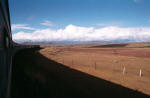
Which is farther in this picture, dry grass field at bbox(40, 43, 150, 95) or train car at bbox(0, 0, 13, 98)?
dry grass field at bbox(40, 43, 150, 95)

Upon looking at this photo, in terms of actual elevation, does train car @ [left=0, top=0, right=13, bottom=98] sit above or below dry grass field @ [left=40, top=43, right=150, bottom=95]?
above

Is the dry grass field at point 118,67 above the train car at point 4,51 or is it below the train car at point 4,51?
below

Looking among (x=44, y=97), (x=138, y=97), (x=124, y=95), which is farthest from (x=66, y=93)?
(x=138, y=97)

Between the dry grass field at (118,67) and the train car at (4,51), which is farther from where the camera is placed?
the dry grass field at (118,67)

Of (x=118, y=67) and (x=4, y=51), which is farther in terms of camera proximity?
(x=118, y=67)

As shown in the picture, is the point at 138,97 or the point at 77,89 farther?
the point at 77,89

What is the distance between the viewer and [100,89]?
28.9 feet

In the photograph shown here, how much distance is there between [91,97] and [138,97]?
2.94m

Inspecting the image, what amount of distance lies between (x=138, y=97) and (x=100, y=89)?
7.68 feet

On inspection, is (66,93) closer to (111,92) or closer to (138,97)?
(111,92)

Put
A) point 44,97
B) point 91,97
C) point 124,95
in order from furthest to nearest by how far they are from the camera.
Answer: point 124,95 < point 91,97 < point 44,97

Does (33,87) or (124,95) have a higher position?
(33,87)

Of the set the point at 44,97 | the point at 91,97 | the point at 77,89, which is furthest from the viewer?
the point at 77,89

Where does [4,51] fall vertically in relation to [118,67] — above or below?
above
